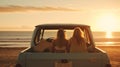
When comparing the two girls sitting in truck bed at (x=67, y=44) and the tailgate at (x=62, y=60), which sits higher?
the two girls sitting in truck bed at (x=67, y=44)

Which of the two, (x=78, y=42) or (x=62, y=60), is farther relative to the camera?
(x=78, y=42)

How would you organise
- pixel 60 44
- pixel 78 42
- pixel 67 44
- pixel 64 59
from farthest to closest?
pixel 67 44 < pixel 60 44 < pixel 78 42 < pixel 64 59

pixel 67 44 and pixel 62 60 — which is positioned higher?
pixel 67 44

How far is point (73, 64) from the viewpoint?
624 centimetres

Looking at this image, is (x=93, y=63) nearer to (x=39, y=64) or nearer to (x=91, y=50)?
(x=39, y=64)

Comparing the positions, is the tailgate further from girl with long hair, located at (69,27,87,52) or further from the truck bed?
girl with long hair, located at (69,27,87,52)

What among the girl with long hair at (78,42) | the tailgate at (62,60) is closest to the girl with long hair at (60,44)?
the girl with long hair at (78,42)

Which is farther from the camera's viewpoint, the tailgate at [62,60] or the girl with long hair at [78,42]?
the girl with long hair at [78,42]

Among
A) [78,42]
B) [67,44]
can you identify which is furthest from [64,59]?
[67,44]

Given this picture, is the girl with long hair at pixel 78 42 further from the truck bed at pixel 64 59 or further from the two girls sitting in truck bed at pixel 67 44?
the truck bed at pixel 64 59

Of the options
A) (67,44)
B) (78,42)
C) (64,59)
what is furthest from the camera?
(67,44)

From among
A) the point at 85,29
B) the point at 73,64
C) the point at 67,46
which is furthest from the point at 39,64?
the point at 85,29

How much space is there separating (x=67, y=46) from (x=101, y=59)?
1.57 m

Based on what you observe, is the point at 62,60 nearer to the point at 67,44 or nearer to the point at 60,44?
the point at 60,44
